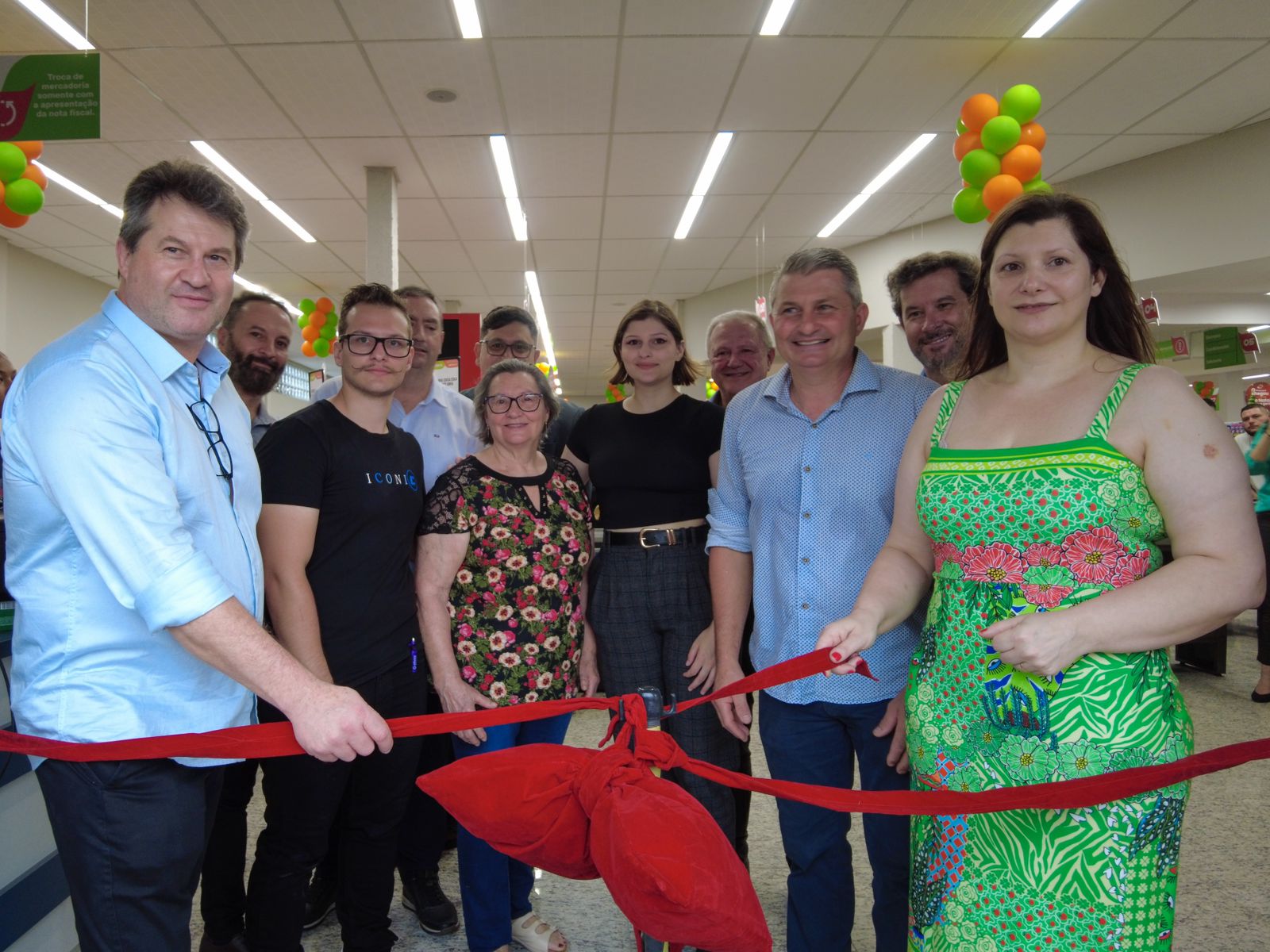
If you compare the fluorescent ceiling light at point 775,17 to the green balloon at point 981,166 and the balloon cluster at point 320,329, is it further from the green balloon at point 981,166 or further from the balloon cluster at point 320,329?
the balloon cluster at point 320,329

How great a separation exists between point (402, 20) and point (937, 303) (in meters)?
3.82

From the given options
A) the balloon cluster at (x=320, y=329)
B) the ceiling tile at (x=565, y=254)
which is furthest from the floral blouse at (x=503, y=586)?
the balloon cluster at (x=320, y=329)

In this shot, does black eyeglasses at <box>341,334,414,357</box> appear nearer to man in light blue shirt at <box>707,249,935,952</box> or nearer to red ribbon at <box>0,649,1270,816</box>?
man in light blue shirt at <box>707,249,935,952</box>

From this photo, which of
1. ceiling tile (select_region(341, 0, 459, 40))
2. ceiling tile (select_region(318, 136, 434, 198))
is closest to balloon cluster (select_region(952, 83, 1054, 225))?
ceiling tile (select_region(341, 0, 459, 40))

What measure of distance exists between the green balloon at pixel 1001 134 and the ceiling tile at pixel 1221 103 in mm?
1911

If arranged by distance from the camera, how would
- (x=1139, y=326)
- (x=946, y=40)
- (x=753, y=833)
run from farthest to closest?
(x=946, y=40) → (x=753, y=833) → (x=1139, y=326)

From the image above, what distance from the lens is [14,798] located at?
173 centimetres

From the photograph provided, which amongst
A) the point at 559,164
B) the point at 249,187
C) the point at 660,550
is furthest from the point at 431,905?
the point at 249,187

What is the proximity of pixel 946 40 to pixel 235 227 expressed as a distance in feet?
16.4

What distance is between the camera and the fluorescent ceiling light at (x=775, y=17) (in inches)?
183

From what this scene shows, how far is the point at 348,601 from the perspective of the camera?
202cm

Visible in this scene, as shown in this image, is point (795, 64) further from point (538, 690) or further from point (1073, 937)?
point (1073, 937)

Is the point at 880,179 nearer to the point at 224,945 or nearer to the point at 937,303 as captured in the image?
the point at 937,303

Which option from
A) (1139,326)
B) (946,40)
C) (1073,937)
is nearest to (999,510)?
(1139,326)
